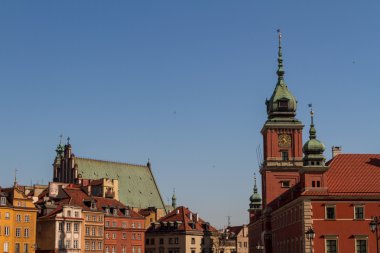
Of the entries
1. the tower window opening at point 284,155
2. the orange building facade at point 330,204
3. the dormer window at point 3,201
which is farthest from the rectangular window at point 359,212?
the dormer window at point 3,201

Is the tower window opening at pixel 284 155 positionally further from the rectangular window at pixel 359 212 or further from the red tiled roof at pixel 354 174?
the rectangular window at pixel 359 212

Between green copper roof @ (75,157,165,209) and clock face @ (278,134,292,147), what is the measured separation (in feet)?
195

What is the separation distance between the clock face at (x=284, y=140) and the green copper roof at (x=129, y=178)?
59.4m

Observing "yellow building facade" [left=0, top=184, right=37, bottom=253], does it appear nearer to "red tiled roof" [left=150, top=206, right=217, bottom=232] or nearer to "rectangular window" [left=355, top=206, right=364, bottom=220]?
"red tiled roof" [left=150, top=206, right=217, bottom=232]

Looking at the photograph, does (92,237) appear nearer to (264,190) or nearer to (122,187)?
(264,190)

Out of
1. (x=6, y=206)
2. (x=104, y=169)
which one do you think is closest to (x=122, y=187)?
(x=104, y=169)

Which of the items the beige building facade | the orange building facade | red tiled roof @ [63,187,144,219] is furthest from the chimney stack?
the beige building facade

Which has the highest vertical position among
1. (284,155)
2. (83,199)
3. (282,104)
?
(282,104)

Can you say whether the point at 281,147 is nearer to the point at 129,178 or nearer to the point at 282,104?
the point at 282,104

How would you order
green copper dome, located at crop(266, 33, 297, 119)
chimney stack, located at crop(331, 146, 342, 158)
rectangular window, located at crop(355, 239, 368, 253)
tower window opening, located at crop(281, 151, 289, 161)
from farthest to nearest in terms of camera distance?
green copper dome, located at crop(266, 33, 297, 119), tower window opening, located at crop(281, 151, 289, 161), chimney stack, located at crop(331, 146, 342, 158), rectangular window, located at crop(355, 239, 368, 253)

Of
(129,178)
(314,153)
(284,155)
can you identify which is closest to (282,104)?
(284,155)

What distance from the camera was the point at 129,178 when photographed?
562ft

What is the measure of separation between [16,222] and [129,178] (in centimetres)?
5868

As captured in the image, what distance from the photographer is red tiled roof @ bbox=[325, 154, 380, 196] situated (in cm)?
8312
